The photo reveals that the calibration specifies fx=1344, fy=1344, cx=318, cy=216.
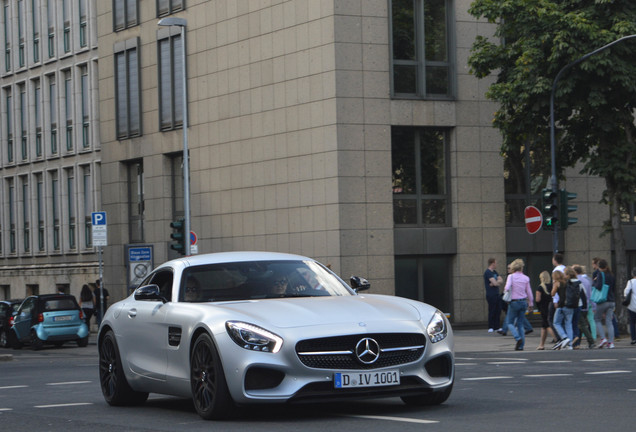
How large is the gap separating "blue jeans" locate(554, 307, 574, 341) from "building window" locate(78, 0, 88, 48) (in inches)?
1194

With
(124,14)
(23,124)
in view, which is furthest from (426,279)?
(23,124)

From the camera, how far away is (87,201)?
5181cm

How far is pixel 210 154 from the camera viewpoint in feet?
138

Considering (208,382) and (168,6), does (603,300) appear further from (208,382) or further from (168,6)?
(168,6)

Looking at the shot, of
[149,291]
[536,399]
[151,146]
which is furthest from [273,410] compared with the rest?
[151,146]

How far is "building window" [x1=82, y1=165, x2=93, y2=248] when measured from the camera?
5144 centimetres

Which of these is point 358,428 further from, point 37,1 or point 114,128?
point 37,1

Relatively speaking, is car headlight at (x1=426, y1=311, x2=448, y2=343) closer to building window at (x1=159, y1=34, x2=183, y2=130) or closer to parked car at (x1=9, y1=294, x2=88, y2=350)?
parked car at (x1=9, y1=294, x2=88, y2=350)

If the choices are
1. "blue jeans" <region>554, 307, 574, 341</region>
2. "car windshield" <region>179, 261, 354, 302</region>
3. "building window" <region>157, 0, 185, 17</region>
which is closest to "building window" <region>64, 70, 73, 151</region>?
"building window" <region>157, 0, 185, 17</region>

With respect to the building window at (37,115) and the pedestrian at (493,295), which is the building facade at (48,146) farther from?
the pedestrian at (493,295)

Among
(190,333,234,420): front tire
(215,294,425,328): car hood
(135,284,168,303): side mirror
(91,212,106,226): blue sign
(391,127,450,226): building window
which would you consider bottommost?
(190,333,234,420): front tire

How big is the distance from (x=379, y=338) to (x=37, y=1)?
4730 cm

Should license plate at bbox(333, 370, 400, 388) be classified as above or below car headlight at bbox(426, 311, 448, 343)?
below

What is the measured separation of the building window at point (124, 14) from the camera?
4672 centimetres
